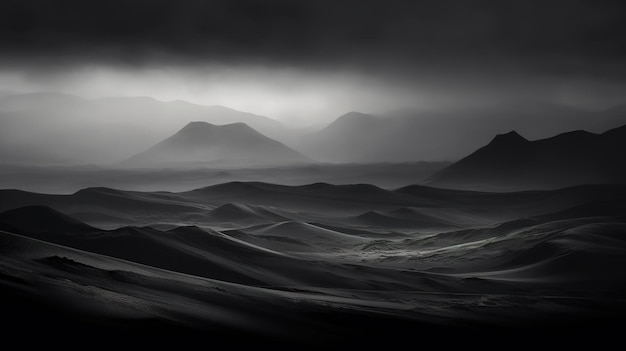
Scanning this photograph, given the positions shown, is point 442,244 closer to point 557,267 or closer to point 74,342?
point 557,267

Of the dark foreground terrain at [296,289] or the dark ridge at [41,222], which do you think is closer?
the dark foreground terrain at [296,289]

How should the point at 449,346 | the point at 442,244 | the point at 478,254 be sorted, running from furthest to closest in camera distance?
the point at 442,244
the point at 478,254
the point at 449,346

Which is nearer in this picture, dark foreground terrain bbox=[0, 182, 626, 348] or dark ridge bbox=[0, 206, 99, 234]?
dark foreground terrain bbox=[0, 182, 626, 348]

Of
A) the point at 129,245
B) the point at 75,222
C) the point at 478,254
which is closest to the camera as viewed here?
the point at 129,245

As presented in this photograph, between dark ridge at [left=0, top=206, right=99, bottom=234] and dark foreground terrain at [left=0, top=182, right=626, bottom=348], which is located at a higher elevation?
dark ridge at [left=0, top=206, right=99, bottom=234]

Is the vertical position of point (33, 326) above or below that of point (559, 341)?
above

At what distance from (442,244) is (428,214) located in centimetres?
7633

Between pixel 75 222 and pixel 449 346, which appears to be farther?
pixel 75 222

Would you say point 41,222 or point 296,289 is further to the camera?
point 41,222

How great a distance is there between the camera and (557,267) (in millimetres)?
40469

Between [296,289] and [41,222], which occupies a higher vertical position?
[41,222]

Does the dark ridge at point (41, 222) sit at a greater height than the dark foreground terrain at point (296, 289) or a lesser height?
greater

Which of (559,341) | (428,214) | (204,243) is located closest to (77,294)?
(559,341)

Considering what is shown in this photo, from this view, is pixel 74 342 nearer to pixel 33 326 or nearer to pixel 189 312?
pixel 33 326
